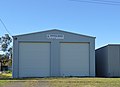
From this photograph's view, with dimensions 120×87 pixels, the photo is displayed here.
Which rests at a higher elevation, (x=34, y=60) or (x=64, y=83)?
(x=34, y=60)

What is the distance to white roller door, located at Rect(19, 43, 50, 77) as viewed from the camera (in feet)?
138

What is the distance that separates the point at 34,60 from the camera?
42250 mm

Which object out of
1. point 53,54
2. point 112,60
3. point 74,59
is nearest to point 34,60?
point 53,54

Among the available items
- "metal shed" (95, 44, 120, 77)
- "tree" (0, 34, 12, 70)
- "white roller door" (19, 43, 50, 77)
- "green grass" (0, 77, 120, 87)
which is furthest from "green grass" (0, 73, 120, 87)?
"tree" (0, 34, 12, 70)

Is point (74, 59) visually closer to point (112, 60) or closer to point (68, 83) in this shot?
point (112, 60)

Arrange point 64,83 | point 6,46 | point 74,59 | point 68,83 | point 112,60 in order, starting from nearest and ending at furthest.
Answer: point 64,83 < point 68,83 < point 112,60 < point 74,59 < point 6,46

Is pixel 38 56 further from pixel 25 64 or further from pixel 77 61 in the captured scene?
pixel 77 61

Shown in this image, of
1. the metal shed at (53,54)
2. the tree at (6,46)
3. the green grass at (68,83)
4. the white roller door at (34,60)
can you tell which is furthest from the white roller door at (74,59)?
the tree at (6,46)

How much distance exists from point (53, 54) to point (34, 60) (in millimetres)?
2622

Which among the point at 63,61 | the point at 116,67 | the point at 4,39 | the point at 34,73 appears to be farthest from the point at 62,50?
the point at 4,39

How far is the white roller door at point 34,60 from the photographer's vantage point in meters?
42.1

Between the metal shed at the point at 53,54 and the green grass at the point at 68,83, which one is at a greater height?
the metal shed at the point at 53,54

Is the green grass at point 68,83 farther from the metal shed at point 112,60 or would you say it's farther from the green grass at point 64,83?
the metal shed at point 112,60

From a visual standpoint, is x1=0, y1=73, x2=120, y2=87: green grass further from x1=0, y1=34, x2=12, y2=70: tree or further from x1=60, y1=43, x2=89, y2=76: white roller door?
x1=0, y1=34, x2=12, y2=70: tree
